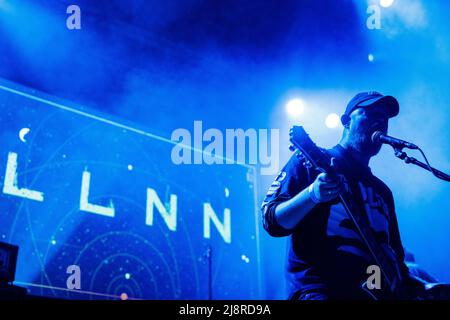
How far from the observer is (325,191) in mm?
2221

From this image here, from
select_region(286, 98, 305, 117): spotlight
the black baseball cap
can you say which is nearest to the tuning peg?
the black baseball cap

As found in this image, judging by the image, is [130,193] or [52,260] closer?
[52,260]

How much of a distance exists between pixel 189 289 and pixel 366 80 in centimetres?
230

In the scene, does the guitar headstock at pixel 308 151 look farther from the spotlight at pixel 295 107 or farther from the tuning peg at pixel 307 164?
the spotlight at pixel 295 107

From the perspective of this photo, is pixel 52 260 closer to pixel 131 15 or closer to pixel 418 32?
pixel 131 15

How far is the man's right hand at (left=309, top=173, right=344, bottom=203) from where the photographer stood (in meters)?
2.22

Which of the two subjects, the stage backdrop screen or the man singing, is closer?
the man singing

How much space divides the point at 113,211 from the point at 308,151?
272 centimetres

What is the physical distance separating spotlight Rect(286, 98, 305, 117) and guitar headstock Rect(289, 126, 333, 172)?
157 cm

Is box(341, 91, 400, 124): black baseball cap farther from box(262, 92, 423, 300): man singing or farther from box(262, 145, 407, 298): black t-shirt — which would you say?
box(262, 145, 407, 298): black t-shirt

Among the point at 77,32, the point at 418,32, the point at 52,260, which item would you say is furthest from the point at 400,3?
the point at 52,260

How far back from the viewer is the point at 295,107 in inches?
160

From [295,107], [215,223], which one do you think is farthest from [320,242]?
[215,223]
